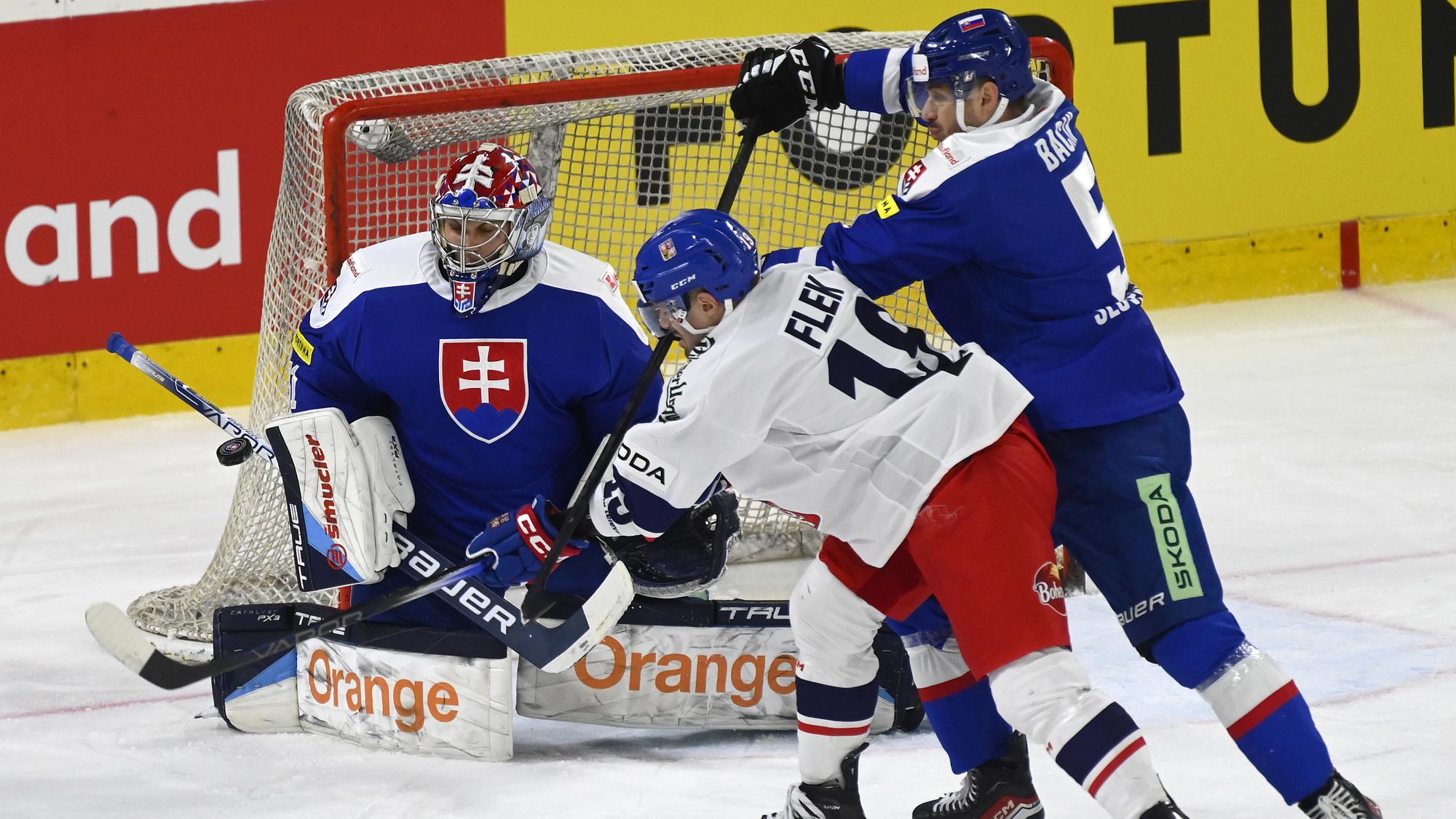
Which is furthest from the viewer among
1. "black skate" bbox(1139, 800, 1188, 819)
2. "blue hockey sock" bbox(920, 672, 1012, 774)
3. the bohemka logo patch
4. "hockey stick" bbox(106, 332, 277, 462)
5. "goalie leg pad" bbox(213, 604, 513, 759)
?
"hockey stick" bbox(106, 332, 277, 462)

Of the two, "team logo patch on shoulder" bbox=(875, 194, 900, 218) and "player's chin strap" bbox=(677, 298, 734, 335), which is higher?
"team logo patch on shoulder" bbox=(875, 194, 900, 218)

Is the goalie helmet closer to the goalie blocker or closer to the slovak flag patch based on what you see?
the slovak flag patch

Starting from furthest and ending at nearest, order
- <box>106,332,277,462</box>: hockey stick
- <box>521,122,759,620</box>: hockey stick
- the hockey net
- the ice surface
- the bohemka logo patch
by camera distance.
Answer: the hockey net
<box>106,332,277,462</box>: hockey stick
the ice surface
<box>521,122,759,620</box>: hockey stick
the bohemka logo patch

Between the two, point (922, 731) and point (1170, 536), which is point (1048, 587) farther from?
point (922, 731)

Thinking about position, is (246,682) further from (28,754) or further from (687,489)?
(687,489)

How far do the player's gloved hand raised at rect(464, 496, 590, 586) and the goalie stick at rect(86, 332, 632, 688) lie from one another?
0.04 metres

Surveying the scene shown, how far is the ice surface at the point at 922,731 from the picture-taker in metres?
3.53

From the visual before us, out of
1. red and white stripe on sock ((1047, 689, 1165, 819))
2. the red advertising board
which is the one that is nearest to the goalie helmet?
red and white stripe on sock ((1047, 689, 1165, 819))

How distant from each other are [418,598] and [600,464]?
0.41 meters

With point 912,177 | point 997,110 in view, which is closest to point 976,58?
point 997,110

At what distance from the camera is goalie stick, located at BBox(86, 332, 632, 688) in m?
3.24

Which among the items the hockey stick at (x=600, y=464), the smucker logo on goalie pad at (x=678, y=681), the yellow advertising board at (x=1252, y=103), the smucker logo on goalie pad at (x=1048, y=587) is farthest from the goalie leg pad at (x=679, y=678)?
the yellow advertising board at (x=1252, y=103)

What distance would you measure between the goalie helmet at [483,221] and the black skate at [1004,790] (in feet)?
3.96

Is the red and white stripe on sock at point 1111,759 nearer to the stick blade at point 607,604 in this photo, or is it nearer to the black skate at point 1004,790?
the black skate at point 1004,790
